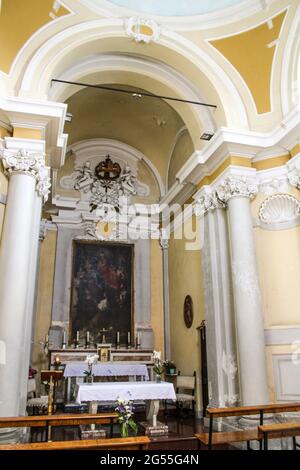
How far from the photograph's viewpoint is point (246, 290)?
632 cm

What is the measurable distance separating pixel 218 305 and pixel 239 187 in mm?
2109

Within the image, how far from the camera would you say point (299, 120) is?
6254 millimetres

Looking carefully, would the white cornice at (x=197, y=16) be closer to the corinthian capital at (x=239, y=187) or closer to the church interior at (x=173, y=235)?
the church interior at (x=173, y=235)

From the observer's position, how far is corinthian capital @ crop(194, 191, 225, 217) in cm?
728

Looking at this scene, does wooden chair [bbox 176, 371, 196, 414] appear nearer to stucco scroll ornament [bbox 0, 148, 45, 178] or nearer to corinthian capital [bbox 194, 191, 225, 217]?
corinthian capital [bbox 194, 191, 225, 217]

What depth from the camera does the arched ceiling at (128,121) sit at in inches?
390

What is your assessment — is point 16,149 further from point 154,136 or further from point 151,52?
point 154,136

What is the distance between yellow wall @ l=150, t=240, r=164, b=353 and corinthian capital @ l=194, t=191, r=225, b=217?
350 cm

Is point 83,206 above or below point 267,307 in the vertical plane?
above

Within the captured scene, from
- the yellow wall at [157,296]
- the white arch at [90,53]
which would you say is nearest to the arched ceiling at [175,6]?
the white arch at [90,53]

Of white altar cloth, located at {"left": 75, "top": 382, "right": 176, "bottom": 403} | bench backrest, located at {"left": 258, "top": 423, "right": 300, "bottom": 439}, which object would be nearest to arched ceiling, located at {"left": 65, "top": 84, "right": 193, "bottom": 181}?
white altar cloth, located at {"left": 75, "top": 382, "right": 176, "bottom": 403}

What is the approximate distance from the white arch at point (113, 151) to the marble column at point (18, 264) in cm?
516

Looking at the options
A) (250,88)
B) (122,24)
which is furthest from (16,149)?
(250,88)
